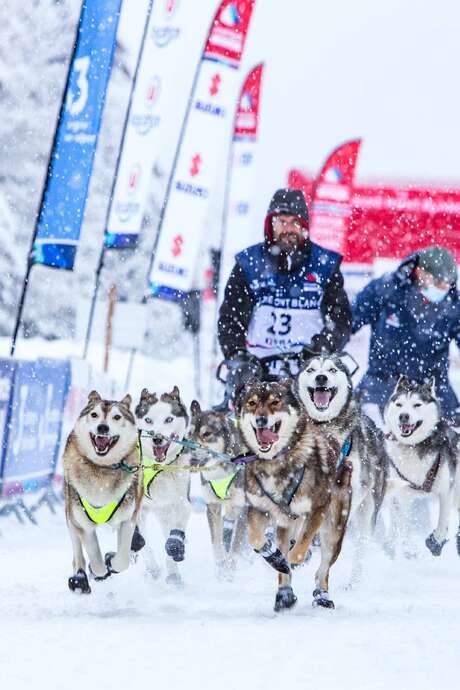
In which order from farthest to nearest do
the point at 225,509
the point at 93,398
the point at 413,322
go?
the point at 413,322 < the point at 225,509 < the point at 93,398

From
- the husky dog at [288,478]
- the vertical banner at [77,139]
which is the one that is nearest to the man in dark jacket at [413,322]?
the husky dog at [288,478]

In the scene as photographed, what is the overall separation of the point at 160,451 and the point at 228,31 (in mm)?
8739

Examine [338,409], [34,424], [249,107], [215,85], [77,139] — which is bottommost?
[34,424]

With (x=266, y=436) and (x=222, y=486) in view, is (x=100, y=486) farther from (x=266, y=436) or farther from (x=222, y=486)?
(x=222, y=486)

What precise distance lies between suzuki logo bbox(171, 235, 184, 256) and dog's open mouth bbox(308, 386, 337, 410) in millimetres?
9067

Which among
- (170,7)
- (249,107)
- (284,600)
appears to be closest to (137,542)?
(284,600)

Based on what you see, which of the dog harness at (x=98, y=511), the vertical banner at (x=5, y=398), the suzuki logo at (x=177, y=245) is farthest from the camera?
the suzuki logo at (x=177, y=245)

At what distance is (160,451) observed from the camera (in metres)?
5.73

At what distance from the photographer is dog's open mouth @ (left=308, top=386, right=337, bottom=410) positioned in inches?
202

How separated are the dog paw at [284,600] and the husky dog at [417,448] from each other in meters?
1.94

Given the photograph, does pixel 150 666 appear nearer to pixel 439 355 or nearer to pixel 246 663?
pixel 246 663

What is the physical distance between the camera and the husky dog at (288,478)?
448 centimetres

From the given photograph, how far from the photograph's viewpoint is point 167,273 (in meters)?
14.3

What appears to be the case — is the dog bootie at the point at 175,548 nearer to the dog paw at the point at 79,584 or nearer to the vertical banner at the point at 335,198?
the dog paw at the point at 79,584
